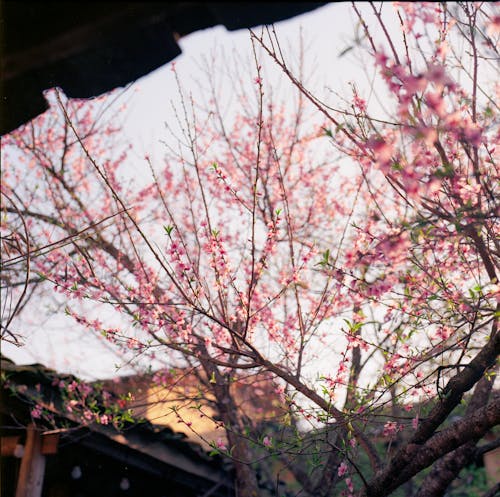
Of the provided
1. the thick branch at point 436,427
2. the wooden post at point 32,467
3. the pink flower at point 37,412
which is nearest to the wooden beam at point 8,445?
the wooden post at point 32,467

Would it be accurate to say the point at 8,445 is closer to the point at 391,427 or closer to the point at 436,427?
the point at 391,427

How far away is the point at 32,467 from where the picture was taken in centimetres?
580

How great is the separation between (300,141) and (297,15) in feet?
22.4

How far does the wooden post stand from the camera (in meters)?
5.68

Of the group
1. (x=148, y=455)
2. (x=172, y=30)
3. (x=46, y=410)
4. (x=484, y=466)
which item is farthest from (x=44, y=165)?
(x=484, y=466)

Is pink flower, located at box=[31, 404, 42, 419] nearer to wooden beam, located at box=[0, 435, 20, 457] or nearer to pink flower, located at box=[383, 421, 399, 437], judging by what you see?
wooden beam, located at box=[0, 435, 20, 457]

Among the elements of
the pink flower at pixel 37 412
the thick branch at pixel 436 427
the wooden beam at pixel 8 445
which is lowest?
the thick branch at pixel 436 427

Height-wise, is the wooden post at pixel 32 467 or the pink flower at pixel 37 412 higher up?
the pink flower at pixel 37 412

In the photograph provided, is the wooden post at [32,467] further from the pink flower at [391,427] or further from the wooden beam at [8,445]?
the pink flower at [391,427]

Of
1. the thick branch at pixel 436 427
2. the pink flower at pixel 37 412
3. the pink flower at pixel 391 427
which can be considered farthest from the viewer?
the pink flower at pixel 37 412

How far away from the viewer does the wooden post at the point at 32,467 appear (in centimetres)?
568

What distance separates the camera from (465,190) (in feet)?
9.75

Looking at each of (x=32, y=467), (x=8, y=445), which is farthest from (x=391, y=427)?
(x=8, y=445)

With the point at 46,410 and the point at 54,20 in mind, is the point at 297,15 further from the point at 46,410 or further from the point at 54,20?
the point at 46,410
